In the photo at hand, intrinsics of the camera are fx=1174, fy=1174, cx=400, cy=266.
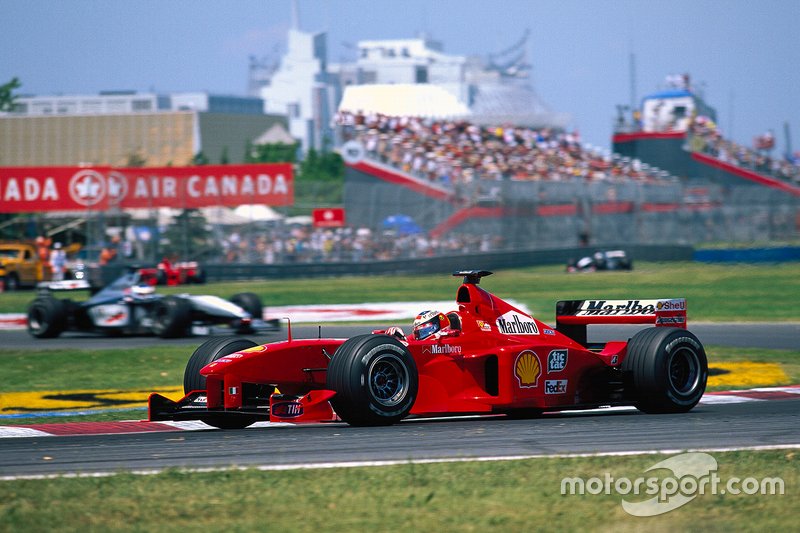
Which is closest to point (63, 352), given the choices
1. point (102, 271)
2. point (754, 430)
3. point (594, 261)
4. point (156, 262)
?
point (754, 430)

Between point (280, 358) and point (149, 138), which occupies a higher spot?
point (149, 138)

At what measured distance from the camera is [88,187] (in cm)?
3744

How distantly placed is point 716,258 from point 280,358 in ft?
107

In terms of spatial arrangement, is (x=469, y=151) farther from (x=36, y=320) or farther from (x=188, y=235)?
(x=36, y=320)

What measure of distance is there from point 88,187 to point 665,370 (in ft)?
98.4

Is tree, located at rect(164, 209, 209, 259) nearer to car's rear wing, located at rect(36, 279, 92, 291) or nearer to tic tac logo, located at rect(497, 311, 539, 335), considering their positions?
car's rear wing, located at rect(36, 279, 92, 291)

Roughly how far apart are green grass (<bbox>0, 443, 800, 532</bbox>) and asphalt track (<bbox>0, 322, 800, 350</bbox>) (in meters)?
11.0

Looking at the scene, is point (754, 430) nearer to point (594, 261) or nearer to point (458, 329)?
point (458, 329)

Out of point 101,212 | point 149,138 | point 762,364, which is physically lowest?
point 762,364

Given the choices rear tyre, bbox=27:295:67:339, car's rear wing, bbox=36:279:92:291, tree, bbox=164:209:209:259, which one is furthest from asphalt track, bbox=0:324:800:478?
tree, bbox=164:209:209:259

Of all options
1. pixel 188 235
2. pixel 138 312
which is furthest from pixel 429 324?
pixel 188 235

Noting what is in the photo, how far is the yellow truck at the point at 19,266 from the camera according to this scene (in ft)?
121

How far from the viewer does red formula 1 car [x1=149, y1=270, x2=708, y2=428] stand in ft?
30.0

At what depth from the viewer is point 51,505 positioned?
626cm
